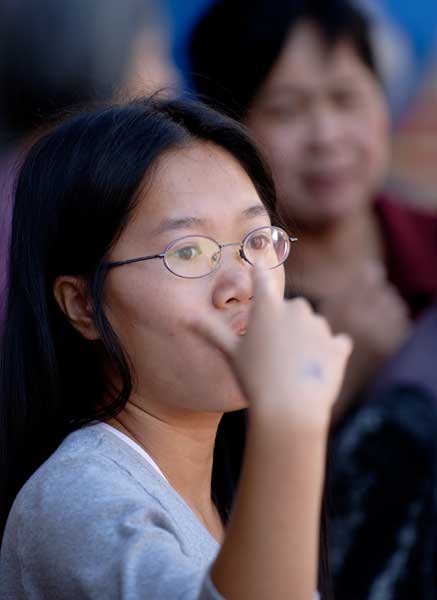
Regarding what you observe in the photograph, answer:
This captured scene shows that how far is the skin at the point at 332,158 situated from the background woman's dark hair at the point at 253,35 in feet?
0.08

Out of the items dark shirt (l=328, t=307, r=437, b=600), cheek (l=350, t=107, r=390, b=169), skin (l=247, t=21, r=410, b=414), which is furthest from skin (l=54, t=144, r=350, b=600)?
cheek (l=350, t=107, r=390, b=169)

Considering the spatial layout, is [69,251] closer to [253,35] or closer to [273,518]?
[273,518]

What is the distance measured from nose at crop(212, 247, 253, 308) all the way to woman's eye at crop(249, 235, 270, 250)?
28mm

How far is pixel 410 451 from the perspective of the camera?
7.45ft

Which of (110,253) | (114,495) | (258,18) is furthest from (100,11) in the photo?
(114,495)

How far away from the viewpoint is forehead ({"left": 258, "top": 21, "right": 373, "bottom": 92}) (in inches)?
101

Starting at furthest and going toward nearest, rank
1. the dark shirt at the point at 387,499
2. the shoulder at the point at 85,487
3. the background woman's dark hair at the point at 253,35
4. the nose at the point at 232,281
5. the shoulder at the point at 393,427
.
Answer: the background woman's dark hair at the point at 253,35
the shoulder at the point at 393,427
the dark shirt at the point at 387,499
the nose at the point at 232,281
the shoulder at the point at 85,487

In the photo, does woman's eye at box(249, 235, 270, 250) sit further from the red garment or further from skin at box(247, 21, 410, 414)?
the red garment

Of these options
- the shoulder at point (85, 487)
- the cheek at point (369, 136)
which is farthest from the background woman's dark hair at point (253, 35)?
the shoulder at point (85, 487)

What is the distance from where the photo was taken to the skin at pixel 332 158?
101 inches

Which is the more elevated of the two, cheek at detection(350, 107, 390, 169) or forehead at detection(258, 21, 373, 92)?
forehead at detection(258, 21, 373, 92)

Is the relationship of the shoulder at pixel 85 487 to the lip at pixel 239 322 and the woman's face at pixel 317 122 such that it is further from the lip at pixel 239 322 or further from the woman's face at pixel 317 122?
the woman's face at pixel 317 122

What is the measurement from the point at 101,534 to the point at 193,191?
1.52 feet

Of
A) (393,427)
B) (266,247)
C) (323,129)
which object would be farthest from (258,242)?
(323,129)
